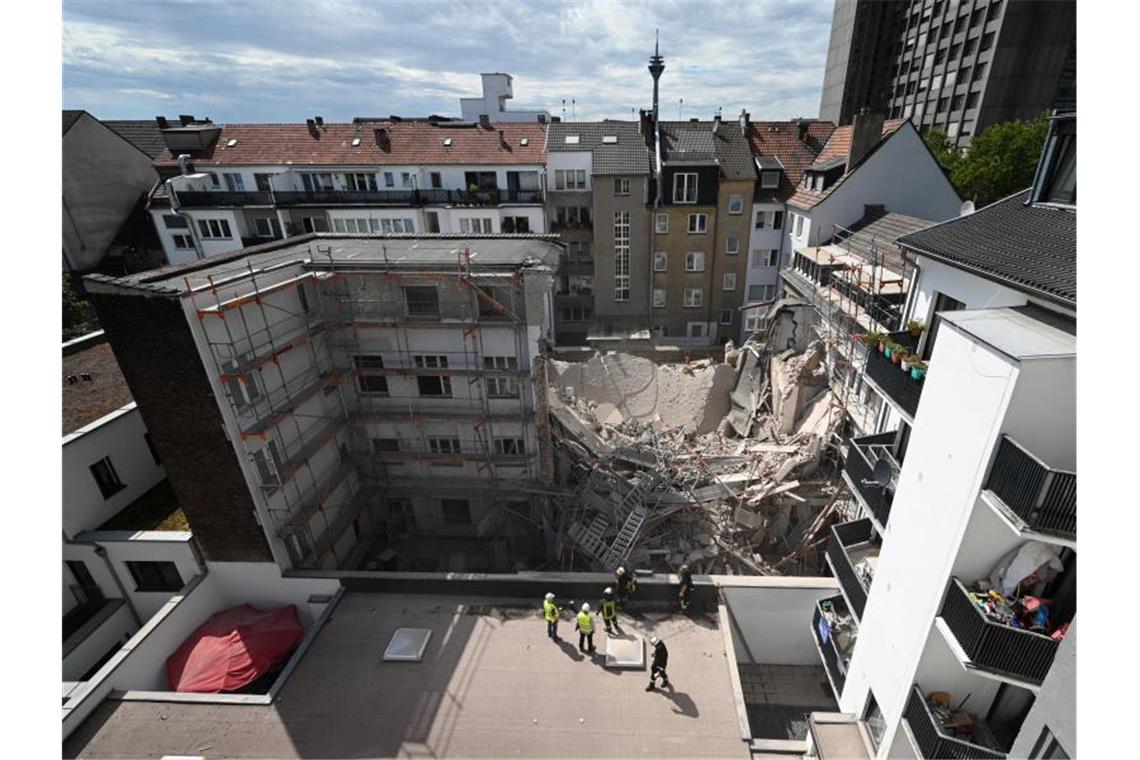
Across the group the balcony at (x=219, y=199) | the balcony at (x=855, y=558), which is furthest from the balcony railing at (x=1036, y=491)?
the balcony at (x=219, y=199)

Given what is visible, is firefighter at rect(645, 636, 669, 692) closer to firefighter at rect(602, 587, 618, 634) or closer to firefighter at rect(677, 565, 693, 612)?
firefighter at rect(602, 587, 618, 634)

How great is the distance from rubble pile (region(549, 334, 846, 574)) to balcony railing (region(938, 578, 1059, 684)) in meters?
9.13

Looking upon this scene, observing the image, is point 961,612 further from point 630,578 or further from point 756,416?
point 756,416

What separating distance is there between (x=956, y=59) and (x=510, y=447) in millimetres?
69362

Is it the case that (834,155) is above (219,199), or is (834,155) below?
above

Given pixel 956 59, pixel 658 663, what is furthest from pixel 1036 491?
pixel 956 59

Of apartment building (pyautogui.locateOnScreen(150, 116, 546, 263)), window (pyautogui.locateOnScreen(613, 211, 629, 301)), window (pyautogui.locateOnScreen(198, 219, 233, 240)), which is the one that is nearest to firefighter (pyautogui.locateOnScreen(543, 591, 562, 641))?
apartment building (pyautogui.locateOnScreen(150, 116, 546, 263))

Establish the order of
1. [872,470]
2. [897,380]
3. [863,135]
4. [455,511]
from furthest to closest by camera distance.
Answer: [863,135] < [455,511] < [872,470] < [897,380]

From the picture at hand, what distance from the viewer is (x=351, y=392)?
62.8ft

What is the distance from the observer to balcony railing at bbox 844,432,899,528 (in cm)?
1134

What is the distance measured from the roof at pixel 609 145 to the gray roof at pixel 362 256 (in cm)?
1317

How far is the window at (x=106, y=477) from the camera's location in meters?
16.2

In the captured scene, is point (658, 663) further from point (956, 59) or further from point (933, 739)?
point (956, 59)

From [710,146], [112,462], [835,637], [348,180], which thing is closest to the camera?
[835,637]
